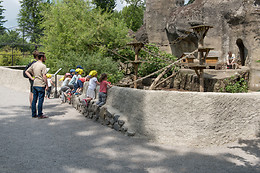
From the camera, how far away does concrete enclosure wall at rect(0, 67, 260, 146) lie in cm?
438

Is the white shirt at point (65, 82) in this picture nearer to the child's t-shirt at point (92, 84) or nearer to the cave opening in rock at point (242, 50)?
the child's t-shirt at point (92, 84)

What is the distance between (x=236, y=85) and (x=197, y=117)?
233 inches

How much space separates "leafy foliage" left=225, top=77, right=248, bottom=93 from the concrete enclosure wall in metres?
5.02

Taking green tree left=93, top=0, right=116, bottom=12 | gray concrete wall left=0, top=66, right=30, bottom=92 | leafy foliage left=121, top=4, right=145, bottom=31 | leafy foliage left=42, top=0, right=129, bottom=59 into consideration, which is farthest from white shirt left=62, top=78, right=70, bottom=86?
leafy foliage left=121, top=4, right=145, bottom=31

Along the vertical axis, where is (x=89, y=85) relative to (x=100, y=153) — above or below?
above

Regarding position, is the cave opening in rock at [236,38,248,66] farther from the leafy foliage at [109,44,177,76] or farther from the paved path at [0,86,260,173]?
the paved path at [0,86,260,173]

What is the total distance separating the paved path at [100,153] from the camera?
3602 mm

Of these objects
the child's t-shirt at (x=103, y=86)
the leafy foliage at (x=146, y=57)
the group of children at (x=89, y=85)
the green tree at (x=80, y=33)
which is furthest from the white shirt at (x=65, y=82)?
the leafy foliage at (x=146, y=57)

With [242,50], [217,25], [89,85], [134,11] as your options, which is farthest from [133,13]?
[89,85]

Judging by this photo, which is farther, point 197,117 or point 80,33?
point 80,33

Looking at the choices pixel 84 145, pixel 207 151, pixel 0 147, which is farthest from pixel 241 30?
pixel 0 147

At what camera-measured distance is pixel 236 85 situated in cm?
954

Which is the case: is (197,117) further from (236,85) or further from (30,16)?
(30,16)

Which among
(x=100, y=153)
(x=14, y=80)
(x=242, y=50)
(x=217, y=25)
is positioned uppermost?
(x=217, y=25)
